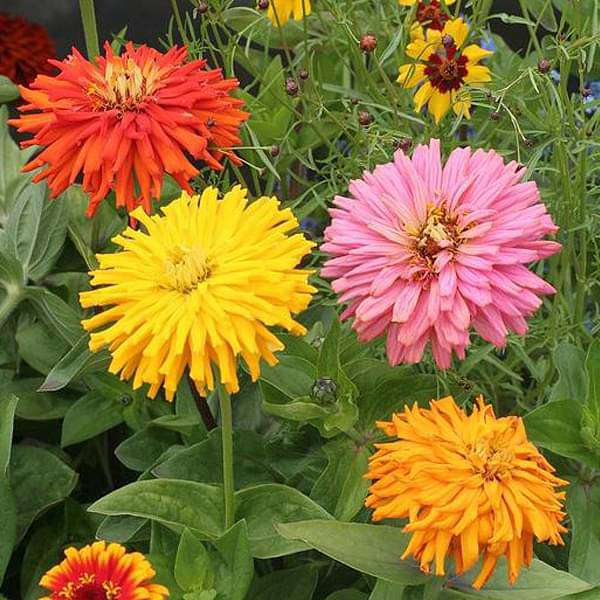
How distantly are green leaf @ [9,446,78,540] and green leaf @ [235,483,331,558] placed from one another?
0.52 ft

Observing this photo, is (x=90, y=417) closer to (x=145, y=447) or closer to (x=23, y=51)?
(x=145, y=447)

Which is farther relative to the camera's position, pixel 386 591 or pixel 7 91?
pixel 7 91

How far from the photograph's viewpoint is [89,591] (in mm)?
362

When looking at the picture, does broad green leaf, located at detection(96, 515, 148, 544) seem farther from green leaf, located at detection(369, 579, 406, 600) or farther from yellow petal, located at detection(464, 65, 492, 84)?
yellow petal, located at detection(464, 65, 492, 84)

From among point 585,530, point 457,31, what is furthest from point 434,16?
point 585,530

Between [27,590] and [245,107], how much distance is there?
306 millimetres

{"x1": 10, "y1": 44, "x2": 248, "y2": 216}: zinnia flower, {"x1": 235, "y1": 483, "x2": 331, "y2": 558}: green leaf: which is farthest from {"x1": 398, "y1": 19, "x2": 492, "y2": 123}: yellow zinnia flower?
{"x1": 235, "y1": 483, "x2": 331, "y2": 558}: green leaf

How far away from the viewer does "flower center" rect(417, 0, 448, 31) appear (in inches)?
23.9

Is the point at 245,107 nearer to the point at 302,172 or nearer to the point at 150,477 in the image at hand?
the point at 302,172

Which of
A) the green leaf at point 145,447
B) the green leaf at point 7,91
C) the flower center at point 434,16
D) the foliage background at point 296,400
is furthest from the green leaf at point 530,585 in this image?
the green leaf at point 7,91

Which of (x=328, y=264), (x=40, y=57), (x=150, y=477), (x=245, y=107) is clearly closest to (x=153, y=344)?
(x=328, y=264)

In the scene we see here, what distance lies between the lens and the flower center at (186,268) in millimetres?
369

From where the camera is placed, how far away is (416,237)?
402 millimetres

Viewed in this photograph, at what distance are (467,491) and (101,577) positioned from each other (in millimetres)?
131
